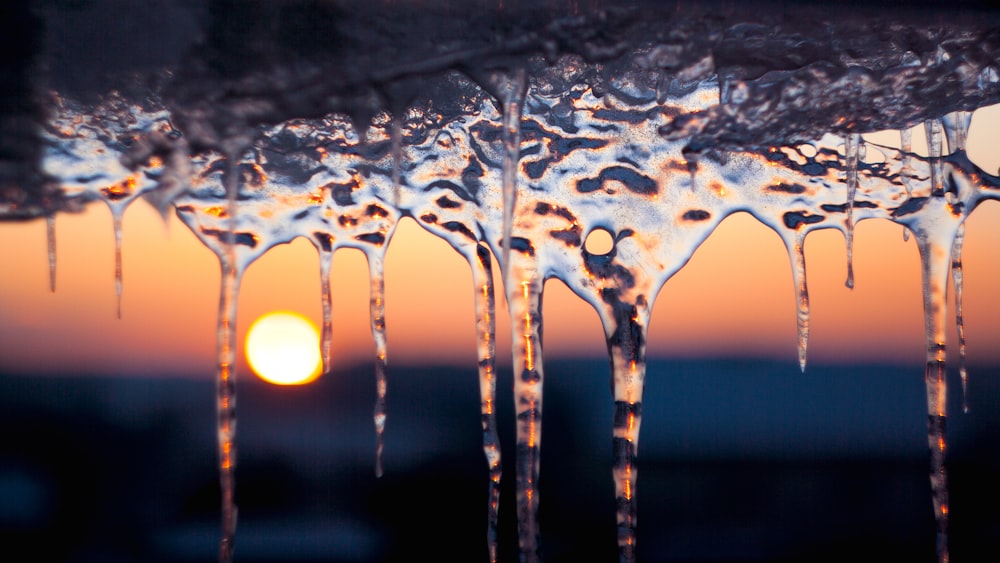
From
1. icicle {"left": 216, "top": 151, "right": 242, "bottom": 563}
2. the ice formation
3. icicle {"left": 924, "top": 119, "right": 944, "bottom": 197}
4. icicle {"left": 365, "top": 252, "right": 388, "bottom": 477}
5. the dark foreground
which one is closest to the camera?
the ice formation

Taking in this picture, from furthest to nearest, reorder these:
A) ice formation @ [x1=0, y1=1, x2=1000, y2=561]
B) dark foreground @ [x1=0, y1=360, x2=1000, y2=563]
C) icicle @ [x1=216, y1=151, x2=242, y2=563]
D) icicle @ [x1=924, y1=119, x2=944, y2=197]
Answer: dark foreground @ [x1=0, y1=360, x2=1000, y2=563]
icicle @ [x1=924, y1=119, x2=944, y2=197]
icicle @ [x1=216, y1=151, x2=242, y2=563]
ice formation @ [x1=0, y1=1, x2=1000, y2=561]

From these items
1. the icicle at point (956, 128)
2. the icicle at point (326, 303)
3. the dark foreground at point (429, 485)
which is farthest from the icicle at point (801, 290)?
the dark foreground at point (429, 485)

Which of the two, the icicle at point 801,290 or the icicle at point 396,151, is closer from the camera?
the icicle at point 396,151

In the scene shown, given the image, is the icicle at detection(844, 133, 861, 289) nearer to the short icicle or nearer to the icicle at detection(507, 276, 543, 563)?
the short icicle

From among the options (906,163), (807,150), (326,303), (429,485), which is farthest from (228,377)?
(429,485)

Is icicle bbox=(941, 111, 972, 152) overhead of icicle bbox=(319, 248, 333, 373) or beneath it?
overhead

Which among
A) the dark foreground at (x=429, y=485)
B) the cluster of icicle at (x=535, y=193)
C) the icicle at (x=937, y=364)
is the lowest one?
the dark foreground at (x=429, y=485)

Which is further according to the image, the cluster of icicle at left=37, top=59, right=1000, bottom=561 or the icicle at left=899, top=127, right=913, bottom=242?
the icicle at left=899, top=127, right=913, bottom=242

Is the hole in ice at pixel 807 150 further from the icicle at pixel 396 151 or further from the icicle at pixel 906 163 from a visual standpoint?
the icicle at pixel 396 151

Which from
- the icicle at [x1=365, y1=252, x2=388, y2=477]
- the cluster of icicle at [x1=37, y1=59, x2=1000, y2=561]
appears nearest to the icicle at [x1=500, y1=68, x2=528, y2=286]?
the cluster of icicle at [x1=37, y1=59, x2=1000, y2=561]
